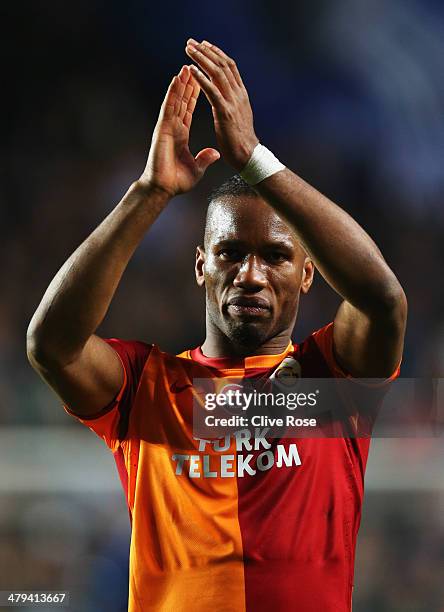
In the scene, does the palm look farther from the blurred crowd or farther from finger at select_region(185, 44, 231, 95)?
the blurred crowd

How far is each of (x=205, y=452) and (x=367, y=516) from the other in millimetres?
1055

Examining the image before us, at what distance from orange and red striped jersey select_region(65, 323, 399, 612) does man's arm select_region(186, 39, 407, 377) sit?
179 millimetres

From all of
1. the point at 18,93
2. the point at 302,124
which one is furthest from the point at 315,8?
the point at 18,93

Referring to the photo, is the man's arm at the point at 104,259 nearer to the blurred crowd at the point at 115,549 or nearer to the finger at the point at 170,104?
the finger at the point at 170,104

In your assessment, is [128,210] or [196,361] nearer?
[128,210]

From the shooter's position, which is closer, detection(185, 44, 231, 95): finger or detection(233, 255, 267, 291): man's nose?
detection(185, 44, 231, 95): finger

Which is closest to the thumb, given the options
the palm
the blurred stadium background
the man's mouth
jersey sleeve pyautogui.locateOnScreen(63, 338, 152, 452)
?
the palm

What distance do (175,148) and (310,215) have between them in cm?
24

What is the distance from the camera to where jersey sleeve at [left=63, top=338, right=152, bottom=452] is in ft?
4.20

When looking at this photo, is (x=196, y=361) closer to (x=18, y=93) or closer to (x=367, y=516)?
(x=367, y=516)

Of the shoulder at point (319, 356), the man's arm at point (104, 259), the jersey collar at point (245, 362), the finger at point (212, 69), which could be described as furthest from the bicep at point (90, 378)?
the finger at point (212, 69)

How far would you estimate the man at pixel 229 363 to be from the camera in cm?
109

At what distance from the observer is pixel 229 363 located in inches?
54.6

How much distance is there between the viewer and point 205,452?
1.28m
